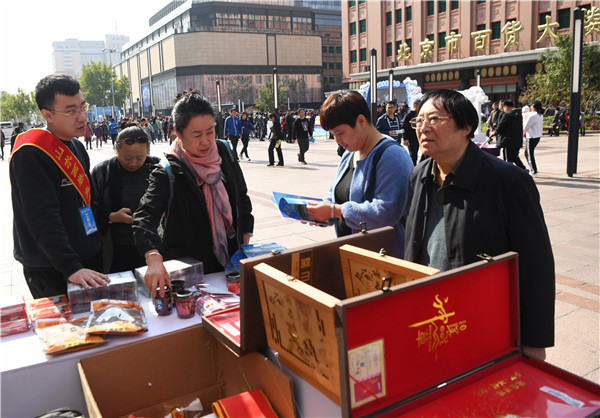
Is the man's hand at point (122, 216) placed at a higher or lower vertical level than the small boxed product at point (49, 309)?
higher

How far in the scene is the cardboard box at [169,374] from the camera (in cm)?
191

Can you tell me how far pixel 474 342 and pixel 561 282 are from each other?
3667mm

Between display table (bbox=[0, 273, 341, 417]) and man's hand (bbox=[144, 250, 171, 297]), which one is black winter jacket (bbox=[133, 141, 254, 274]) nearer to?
man's hand (bbox=[144, 250, 171, 297])

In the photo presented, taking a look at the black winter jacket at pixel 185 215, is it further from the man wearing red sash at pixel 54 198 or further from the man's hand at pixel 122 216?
the man's hand at pixel 122 216

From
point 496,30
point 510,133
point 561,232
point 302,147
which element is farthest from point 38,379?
point 496,30

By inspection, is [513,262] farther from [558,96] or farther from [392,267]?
[558,96]

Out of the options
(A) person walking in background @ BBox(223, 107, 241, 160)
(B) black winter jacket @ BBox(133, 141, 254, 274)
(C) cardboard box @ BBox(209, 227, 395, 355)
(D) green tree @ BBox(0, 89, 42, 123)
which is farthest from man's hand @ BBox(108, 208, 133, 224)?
(D) green tree @ BBox(0, 89, 42, 123)

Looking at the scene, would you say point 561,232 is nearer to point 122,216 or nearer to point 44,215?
point 122,216

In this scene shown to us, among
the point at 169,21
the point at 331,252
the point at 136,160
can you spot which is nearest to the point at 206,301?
the point at 331,252

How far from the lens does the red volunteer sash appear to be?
241cm

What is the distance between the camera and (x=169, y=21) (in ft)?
259

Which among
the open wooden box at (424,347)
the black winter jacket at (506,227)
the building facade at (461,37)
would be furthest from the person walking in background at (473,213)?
the building facade at (461,37)

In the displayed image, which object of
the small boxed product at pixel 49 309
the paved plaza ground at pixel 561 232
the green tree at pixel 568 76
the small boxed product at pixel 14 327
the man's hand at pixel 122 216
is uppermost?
the green tree at pixel 568 76

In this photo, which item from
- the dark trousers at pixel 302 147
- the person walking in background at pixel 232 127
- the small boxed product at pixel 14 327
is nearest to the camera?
the small boxed product at pixel 14 327
